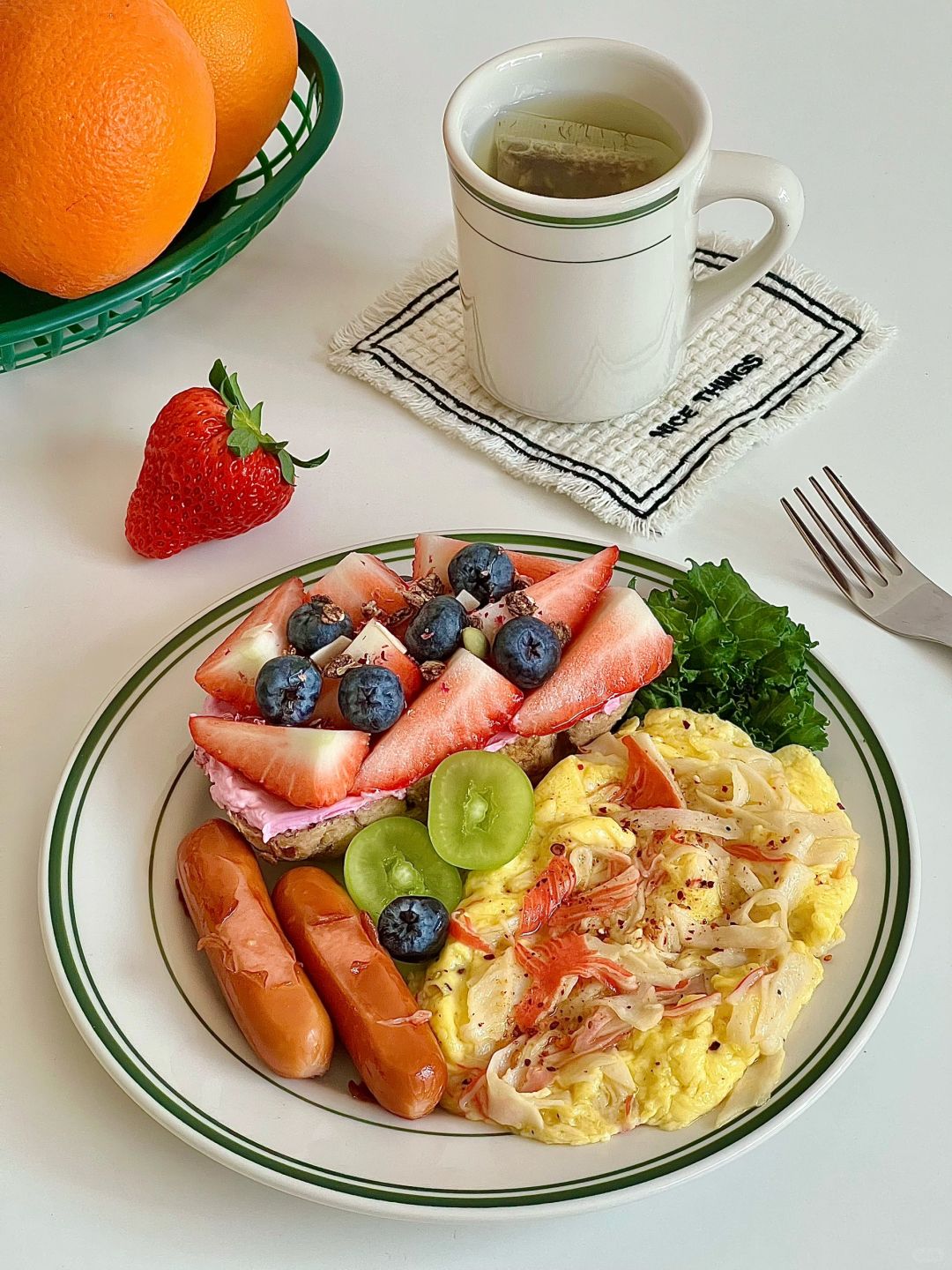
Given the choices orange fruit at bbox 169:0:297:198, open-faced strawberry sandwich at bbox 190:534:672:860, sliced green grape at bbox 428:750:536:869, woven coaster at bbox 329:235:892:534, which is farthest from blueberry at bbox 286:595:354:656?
orange fruit at bbox 169:0:297:198

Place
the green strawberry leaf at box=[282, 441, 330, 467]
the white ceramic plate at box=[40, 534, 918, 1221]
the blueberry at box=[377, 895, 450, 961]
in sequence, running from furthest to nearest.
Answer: the green strawberry leaf at box=[282, 441, 330, 467]
the blueberry at box=[377, 895, 450, 961]
the white ceramic plate at box=[40, 534, 918, 1221]

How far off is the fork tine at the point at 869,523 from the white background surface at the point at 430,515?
8cm

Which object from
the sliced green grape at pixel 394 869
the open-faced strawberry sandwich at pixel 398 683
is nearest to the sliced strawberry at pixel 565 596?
the open-faced strawberry sandwich at pixel 398 683

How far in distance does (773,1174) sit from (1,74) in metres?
1.93

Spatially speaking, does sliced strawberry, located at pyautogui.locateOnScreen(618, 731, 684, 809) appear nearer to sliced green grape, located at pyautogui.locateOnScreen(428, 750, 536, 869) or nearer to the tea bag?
sliced green grape, located at pyautogui.locateOnScreen(428, 750, 536, 869)

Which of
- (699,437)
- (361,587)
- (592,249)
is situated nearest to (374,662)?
(361,587)

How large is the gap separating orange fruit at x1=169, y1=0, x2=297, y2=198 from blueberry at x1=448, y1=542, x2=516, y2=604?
1.03 m

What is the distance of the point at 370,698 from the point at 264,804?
0.21 metres

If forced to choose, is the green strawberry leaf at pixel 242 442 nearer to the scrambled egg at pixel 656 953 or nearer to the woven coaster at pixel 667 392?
the woven coaster at pixel 667 392

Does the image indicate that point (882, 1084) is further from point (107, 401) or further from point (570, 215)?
point (107, 401)

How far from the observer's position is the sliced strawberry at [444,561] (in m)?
2.06

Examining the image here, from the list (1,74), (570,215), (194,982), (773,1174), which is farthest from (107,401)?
(773,1174)

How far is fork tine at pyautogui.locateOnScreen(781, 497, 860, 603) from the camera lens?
2.24 m

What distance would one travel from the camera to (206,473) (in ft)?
7.18
